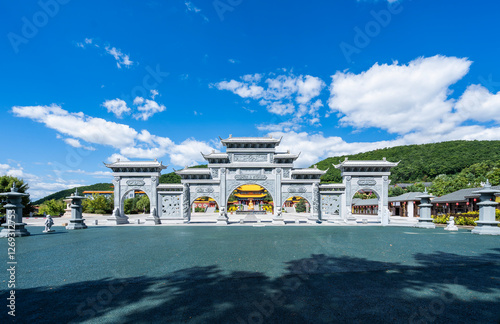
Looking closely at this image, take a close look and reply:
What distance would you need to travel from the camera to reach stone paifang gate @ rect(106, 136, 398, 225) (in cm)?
1917

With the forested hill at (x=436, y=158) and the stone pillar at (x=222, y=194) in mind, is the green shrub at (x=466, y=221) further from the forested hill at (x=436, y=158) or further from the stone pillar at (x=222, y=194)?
the forested hill at (x=436, y=158)

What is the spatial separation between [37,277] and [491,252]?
1280cm

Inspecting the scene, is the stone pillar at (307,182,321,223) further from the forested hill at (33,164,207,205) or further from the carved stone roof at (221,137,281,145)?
the forested hill at (33,164,207,205)

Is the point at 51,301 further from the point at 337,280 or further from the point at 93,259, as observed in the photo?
the point at 337,280

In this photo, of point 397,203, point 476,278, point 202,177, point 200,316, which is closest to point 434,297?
point 476,278

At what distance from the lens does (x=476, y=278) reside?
4.94 m

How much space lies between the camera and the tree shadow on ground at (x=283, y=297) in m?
3.32

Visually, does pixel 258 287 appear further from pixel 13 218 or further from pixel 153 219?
pixel 153 219

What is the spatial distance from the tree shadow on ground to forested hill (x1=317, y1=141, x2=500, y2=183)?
5889 centimetres

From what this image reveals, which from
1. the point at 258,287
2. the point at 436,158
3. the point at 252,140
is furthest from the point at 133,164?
the point at 436,158

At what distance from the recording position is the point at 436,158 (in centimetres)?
6016

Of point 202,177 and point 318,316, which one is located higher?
point 202,177

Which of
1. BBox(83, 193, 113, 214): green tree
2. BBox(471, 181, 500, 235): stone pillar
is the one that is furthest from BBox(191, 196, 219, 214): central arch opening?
BBox(471, 181, 500, 235): stone pillar

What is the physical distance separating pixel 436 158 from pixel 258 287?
241ft
